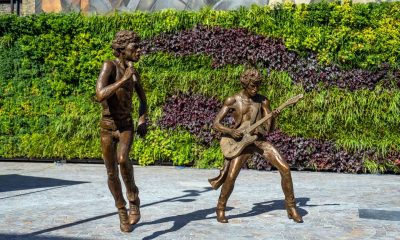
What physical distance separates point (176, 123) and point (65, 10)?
6.34m

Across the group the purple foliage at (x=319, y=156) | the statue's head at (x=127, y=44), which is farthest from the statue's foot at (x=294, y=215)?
the purple foliage at (x=319, y=156)

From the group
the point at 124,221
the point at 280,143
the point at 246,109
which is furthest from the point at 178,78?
the point at 124,221

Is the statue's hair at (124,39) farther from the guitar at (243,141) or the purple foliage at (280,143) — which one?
the purple foliage at (280,143)

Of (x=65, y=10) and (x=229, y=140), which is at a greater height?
(x=65, y=10)

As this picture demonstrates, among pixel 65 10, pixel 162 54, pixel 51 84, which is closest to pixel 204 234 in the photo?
pixel 162 54

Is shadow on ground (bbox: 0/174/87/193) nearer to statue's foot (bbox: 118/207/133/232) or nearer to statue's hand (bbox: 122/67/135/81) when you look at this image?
statue's foot (bbox: 118/207/133/232)

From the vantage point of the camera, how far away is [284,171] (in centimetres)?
810

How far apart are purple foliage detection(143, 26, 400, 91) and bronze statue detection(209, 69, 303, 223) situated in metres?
6.76

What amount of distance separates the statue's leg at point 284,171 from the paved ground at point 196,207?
0.20 metres

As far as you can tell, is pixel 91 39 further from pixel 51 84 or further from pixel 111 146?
pixel 111 146

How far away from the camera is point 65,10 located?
1950 cm

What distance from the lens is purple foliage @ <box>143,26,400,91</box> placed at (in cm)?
1466

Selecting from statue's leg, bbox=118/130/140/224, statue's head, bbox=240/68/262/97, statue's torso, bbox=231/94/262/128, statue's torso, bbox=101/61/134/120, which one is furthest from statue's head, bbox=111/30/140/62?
statue's torso, bbox=231/94/262/128

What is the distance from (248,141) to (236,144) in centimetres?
19
